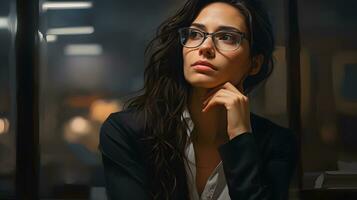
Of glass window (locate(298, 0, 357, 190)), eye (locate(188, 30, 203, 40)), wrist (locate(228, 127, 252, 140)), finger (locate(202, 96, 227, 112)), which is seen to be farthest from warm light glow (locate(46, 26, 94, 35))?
glass window (locate(298, 0, 357, 190))

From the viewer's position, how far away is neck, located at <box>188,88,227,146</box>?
5.02ft

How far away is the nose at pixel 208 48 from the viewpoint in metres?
1.51

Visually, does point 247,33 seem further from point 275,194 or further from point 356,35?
point 275,194

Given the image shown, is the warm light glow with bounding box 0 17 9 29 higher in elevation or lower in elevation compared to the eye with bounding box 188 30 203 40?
higher

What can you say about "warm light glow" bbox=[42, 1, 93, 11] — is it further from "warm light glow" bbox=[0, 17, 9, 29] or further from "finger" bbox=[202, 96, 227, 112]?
"finger" bbox=[202, 96, 227, 112]

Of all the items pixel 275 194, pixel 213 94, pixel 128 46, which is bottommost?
pixel 275 194

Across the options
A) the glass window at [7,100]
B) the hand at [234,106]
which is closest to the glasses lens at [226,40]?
the hand at [234,106]

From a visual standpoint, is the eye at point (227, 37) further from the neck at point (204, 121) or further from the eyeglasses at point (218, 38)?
the neck at point (204, 121)

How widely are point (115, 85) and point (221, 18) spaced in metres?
0.42

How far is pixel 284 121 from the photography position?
1539 millimetres

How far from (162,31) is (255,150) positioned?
0.50 metres

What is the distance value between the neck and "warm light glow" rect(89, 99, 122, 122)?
0.82 ft

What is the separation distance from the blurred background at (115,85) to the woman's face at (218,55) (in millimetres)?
99

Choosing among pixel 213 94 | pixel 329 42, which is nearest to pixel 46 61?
pixel 213 94
